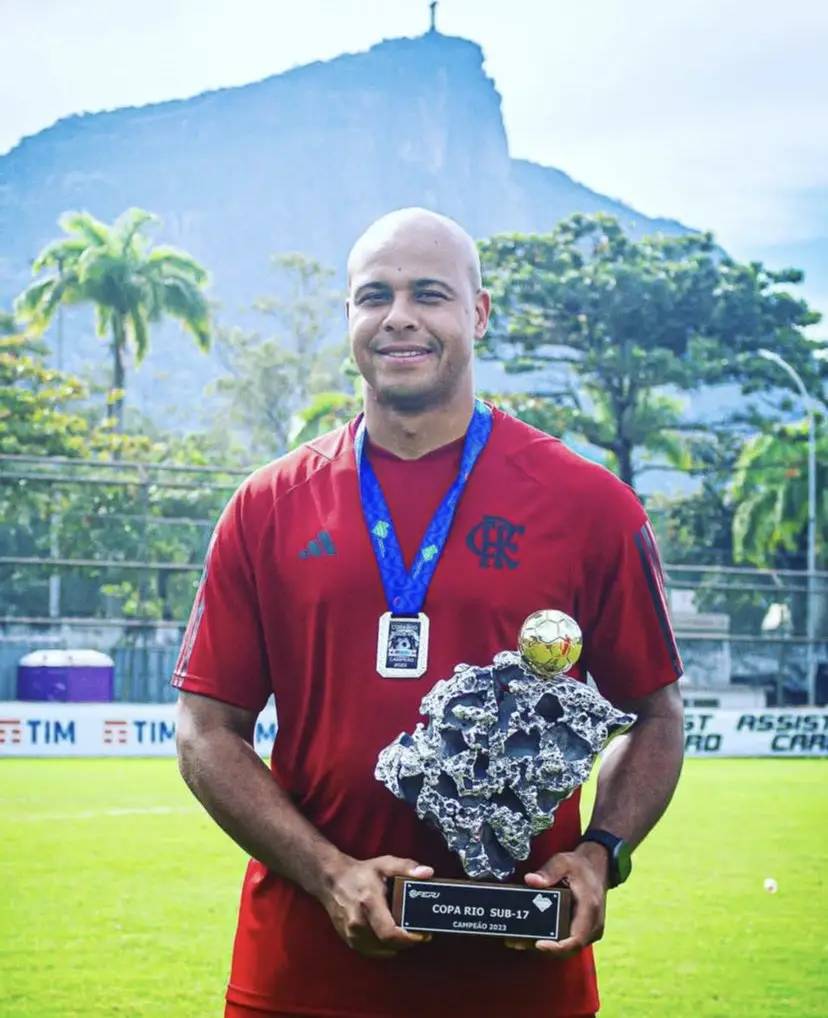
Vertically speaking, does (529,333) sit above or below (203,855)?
above

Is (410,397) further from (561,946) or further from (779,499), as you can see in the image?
(779,499)

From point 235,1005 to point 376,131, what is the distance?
511 ft

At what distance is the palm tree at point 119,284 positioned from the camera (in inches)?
1577

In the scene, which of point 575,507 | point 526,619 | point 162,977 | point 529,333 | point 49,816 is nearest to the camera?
point 526,619

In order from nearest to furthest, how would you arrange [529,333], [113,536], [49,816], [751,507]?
[49,816] < [113,536] < [751,507] < [529,333]

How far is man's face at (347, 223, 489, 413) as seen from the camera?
9.71ft

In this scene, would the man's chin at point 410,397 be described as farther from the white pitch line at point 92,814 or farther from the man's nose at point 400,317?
the white pitch line at point 92,814

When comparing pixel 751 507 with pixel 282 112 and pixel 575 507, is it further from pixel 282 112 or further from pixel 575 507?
pixel 282 112

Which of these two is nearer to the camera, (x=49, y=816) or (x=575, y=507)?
(x=575, y=507)

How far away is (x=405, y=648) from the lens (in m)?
2.84

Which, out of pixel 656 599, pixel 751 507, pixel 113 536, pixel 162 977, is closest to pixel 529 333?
pixel 751 507

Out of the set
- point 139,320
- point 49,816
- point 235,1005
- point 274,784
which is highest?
point 139,320

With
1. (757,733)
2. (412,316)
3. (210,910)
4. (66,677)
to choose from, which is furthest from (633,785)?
(66,677)

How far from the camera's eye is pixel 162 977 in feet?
25.8
